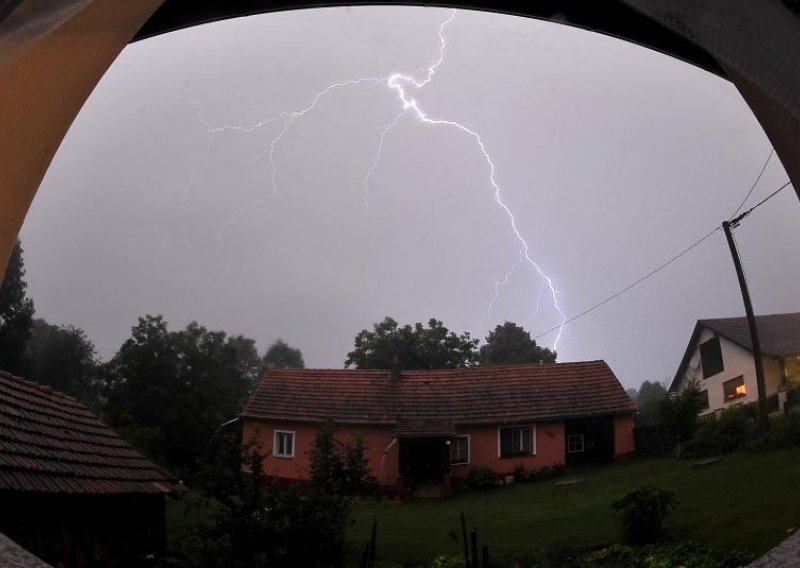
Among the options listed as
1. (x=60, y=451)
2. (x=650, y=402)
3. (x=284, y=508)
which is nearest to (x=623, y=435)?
(x=650, y=402)

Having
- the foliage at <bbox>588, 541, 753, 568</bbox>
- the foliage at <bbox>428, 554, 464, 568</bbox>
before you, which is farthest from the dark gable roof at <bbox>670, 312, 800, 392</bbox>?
the foliage at <bbox>428, 554, 464, 568</bbox>

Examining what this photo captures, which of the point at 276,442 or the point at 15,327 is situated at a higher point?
the point at 15,327

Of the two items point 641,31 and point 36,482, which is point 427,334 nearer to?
point 36,482

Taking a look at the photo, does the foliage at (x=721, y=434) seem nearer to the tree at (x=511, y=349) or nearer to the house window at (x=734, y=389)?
the house window at (x=734, y=389)

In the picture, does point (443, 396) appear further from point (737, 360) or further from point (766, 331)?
point (766, 331)

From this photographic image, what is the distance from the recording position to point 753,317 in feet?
12.1

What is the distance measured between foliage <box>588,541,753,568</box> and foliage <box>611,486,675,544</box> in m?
0.11

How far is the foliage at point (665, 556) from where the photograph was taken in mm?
5129

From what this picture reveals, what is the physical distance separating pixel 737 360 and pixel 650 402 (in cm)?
118

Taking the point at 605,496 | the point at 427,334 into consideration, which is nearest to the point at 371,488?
the point at 427,334

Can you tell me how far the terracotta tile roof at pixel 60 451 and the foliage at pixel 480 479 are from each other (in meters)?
3.25

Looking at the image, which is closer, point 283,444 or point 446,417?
point 446,417

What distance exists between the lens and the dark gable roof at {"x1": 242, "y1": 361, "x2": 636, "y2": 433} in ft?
18.7

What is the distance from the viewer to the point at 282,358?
6.82 metres
